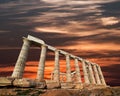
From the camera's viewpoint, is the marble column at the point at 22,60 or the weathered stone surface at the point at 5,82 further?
the marble column at the point at 22,60

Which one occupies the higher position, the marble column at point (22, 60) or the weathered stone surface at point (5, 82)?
the marble column at point (22, 60)

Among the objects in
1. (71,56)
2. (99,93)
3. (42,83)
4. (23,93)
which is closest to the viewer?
(99,93)

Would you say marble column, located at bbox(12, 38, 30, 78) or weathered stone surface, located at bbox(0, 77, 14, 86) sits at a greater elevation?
marble column, located at bbox(12, 38, 30, 78)

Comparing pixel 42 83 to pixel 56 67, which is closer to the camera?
pixel 42 83

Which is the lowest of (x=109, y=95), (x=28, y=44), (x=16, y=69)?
(x=109, y=95)

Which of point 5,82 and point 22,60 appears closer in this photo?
point 5,82

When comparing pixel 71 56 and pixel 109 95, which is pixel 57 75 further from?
pixel 109 95

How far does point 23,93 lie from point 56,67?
35515mm

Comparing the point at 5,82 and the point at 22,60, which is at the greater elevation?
the point at 22,60

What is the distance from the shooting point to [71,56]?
71938 mm

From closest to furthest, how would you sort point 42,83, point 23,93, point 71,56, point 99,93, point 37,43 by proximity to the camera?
point 99,93, point 23,93, point 42,83, point 37,43, point 71,56

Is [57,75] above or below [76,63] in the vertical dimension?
below

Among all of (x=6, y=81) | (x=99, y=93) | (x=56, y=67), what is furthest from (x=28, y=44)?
(x=99, y=93)

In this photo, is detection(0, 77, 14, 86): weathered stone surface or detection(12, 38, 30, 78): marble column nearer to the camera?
detection(0, 77, 14, 86): weathered stone surface
